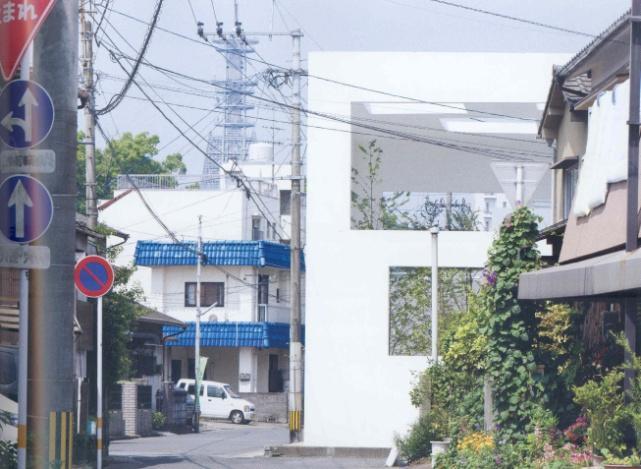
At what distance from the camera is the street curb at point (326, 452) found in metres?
30.7

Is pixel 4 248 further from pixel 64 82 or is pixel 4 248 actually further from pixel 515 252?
pixel 515 252

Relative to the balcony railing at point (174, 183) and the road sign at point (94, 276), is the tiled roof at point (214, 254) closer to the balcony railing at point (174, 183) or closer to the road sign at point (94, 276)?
the balcony railing at point (174, 183)

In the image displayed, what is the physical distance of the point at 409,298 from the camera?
105 feet

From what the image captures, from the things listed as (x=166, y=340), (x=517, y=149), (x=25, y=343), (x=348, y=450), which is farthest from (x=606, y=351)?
(x=166, y=340)

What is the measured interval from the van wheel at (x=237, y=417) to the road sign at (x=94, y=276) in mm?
36954

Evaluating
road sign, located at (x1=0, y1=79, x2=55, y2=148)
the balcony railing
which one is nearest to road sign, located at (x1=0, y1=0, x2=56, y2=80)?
road sign, located at (x1=0, y1=79, x2=55, y2=148)

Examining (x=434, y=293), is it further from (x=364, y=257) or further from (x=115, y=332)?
(x=115, y=332)

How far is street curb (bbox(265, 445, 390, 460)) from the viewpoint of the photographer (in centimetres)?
3067

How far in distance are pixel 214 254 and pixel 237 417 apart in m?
7.68

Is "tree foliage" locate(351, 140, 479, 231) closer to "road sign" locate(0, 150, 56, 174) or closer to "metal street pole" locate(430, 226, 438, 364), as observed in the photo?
"metal street pole" locate(430, 226, 438, 364)

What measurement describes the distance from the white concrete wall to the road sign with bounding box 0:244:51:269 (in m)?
20.8

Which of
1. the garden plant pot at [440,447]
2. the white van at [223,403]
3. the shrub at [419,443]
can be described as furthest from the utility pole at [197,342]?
the garden plant pot at [440,447]

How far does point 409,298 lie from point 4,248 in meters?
21.4

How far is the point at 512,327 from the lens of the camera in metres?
19.5
